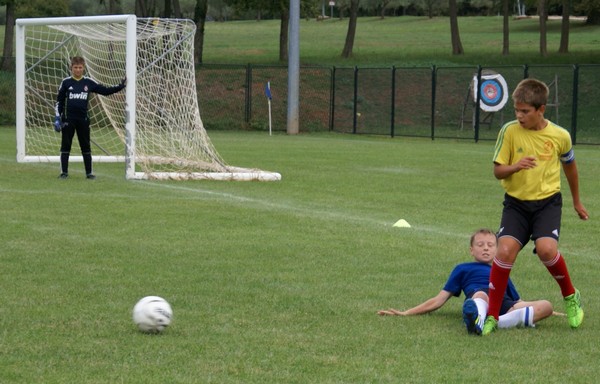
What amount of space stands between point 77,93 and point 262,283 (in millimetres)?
9669

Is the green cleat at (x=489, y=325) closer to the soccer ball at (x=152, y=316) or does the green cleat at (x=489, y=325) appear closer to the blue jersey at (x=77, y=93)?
the soccer ball at (x=152, y=316)

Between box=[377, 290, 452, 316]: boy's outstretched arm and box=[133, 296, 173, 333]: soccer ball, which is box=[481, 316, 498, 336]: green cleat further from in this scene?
box=[133, 296, 173, 333]: soccer ball

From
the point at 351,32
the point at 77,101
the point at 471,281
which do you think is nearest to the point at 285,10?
Answer: the point at 351,32

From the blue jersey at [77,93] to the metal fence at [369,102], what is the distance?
61.7 feet

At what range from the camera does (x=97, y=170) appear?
65.5 ft

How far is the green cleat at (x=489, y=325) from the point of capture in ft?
23.2

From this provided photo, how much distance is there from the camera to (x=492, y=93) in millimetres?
36406

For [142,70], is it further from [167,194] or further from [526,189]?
[526,189]

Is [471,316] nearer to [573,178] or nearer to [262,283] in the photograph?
[573,178]

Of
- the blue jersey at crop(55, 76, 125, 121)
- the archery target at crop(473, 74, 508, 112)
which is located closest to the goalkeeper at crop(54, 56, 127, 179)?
the blue jersey at crop(55, 76, 125, 121)

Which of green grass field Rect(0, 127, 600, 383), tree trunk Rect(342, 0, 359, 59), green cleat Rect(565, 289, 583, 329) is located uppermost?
tree trunk Rect(342, 0, 359, 59)

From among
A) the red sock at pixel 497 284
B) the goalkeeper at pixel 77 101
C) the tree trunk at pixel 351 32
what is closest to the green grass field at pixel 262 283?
the red sock at pixel 497 284

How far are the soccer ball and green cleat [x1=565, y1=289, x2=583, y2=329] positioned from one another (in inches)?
107

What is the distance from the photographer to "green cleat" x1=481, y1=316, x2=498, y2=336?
23.2 feet
